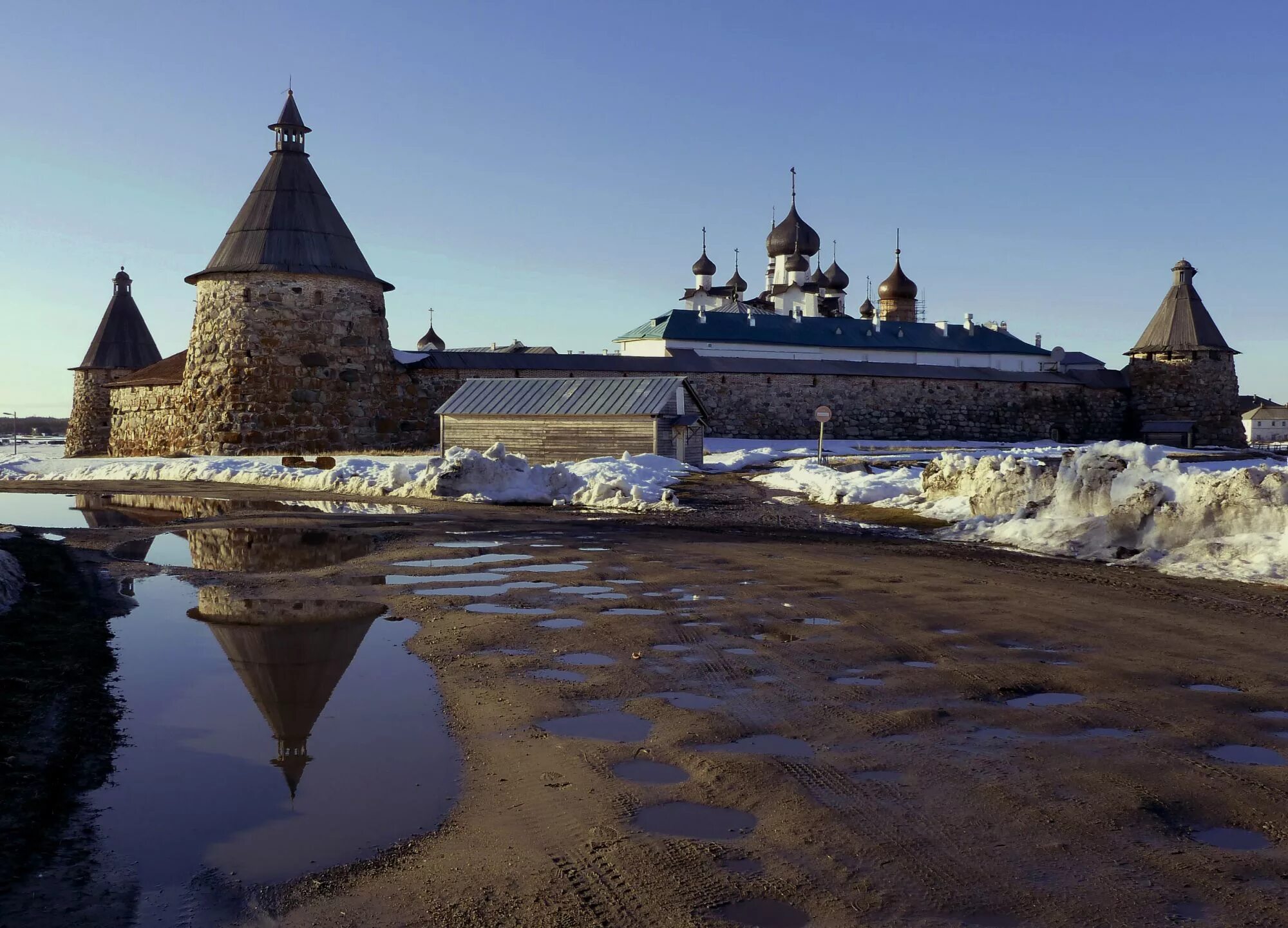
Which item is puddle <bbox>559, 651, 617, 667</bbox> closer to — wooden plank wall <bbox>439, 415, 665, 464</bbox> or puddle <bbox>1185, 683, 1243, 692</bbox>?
puddle <bbox>1185, 683, 1243, 692</bbox>

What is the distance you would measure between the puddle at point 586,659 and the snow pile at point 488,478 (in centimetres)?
1073

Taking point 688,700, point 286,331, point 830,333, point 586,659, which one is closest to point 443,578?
point 586,659

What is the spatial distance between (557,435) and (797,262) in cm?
4085

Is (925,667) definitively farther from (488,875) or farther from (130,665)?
(130,665)

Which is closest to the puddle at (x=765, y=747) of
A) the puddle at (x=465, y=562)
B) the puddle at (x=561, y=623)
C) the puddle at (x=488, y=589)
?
the puddle at (x=561, y=623)

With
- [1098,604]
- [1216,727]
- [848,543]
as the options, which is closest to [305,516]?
[848,543]

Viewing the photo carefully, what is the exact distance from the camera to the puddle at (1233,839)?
373 centimetres

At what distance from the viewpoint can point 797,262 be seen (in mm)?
63469

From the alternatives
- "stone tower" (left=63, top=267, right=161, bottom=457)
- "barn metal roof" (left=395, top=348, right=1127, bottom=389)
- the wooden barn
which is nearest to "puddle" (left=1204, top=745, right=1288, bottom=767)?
the wooden barn

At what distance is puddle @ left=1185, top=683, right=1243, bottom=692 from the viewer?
5820 millimetres

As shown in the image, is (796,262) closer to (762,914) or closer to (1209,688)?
(1209,688)

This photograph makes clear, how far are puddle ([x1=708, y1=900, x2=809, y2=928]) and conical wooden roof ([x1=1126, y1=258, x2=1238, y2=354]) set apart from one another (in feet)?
A: 151

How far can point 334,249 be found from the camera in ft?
104

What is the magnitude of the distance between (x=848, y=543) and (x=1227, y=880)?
372 inches
